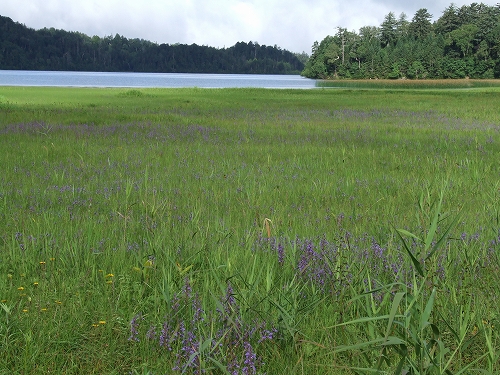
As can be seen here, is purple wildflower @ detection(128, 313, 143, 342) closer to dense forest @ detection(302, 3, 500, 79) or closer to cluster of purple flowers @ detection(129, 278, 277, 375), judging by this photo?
cluster of purple flowers @ detection(129, 278, 277, 375)

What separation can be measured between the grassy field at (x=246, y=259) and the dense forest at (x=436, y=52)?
424 ft

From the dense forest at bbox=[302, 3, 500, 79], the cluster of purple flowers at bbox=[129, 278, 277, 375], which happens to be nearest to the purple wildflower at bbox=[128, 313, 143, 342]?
the cluster of purple flowers at bbox=[129, 278, 277, 375]

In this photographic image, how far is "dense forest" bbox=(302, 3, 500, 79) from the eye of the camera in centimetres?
13112

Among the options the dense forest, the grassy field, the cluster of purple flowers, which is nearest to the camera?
the cluster of purple flowers

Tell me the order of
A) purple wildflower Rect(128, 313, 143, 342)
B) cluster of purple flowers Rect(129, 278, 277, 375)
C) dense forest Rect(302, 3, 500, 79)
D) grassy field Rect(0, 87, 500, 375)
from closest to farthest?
cluster of purple flowers Rect(129, 278, 277, 375)
grassy field Rect(0, 87, 500, 375)
purple wildflower Rect(128, 313, 143, 342)
dense forest Rect(302, 3, 500, 79)

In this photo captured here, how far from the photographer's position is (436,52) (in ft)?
430

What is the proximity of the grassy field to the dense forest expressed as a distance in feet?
424

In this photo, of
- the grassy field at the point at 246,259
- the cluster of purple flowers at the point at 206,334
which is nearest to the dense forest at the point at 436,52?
the grassy field at the point at 246,259

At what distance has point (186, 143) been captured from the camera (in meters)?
12.7

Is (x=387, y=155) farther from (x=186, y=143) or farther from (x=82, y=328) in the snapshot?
(x=82, y=328)

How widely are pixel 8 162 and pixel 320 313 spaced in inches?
305

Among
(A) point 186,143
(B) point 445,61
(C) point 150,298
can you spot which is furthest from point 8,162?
(B) point 445,61

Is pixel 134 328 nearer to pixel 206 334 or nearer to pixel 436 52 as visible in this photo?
pixel 206 334

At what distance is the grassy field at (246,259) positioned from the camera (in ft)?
9.83
